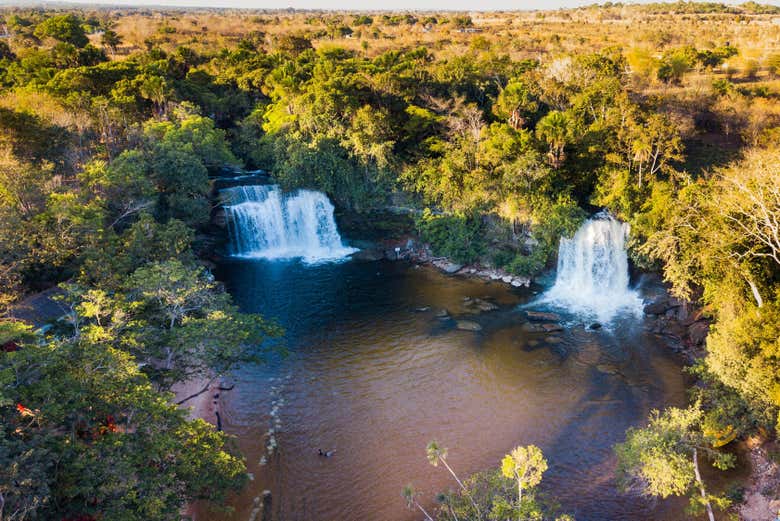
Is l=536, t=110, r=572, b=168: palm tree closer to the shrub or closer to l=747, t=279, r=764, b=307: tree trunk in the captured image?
the shrub

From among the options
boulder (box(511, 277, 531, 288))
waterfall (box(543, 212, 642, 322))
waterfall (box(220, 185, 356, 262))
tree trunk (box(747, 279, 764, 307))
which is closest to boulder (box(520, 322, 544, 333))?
waterfall (box(543, 212, 642, 322))

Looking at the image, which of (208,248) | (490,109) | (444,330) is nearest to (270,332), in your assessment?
(444,330)

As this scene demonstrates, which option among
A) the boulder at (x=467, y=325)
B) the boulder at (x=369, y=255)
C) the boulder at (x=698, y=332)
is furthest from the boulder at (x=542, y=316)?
the boulder at (x=369, y=255)

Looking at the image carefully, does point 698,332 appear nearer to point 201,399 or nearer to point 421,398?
point 421,398

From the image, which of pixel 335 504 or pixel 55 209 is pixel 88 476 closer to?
pixel 335 504

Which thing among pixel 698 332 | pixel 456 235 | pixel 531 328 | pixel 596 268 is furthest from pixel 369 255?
pixel 698 332

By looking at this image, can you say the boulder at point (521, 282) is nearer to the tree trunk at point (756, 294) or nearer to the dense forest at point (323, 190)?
the dense forest at point (323, 190)

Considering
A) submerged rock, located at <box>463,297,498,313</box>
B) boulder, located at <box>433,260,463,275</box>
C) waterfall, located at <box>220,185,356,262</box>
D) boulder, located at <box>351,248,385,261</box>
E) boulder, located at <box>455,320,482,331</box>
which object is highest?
waterfall, located at <box>220,185,356,262</box>
